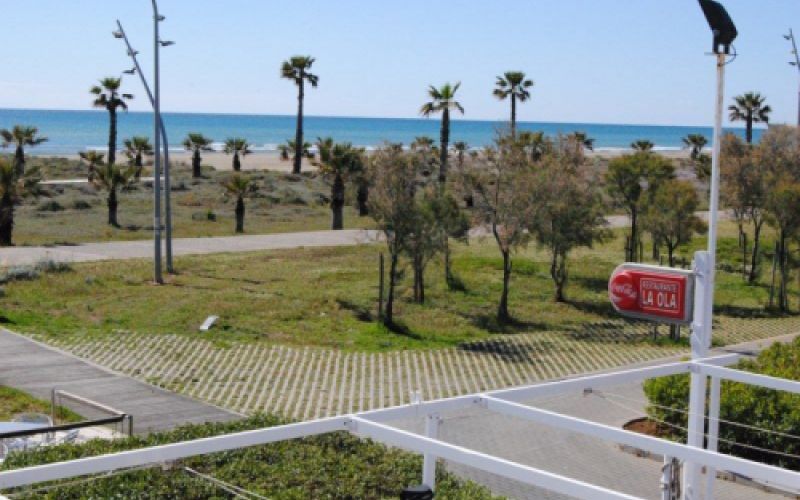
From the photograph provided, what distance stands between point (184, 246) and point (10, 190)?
A: 22.1 ft

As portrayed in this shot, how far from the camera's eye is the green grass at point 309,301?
24.7 m

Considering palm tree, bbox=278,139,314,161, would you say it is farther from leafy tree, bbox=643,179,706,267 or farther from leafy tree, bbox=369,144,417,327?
leafy tree, bbox=369,144,417,327

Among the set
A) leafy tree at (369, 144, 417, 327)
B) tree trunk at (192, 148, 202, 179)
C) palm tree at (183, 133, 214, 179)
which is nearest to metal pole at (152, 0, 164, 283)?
leafy tree at (369, 144, 417, 327)

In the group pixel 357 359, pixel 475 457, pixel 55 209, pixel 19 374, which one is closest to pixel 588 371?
pixel 357 359

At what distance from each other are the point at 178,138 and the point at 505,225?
151m

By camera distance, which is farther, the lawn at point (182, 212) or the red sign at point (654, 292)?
the lawn at point (182, 212)

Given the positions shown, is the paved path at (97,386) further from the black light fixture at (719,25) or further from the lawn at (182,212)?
the lawn at (182,212)

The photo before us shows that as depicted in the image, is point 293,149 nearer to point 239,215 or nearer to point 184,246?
point 239,215

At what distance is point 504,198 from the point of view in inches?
1089

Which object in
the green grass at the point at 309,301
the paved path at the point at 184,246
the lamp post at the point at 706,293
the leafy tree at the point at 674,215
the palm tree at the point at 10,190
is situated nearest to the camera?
the lamp post at the point at 706,293

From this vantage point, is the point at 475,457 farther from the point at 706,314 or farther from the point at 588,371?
the point at 588,371

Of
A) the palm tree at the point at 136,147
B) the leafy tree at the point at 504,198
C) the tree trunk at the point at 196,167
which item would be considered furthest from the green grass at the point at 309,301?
the tree trunk at the point at 196,167

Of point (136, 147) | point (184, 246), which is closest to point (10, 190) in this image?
point (184, 246)

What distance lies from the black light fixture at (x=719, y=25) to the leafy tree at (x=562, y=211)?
16888 mm
